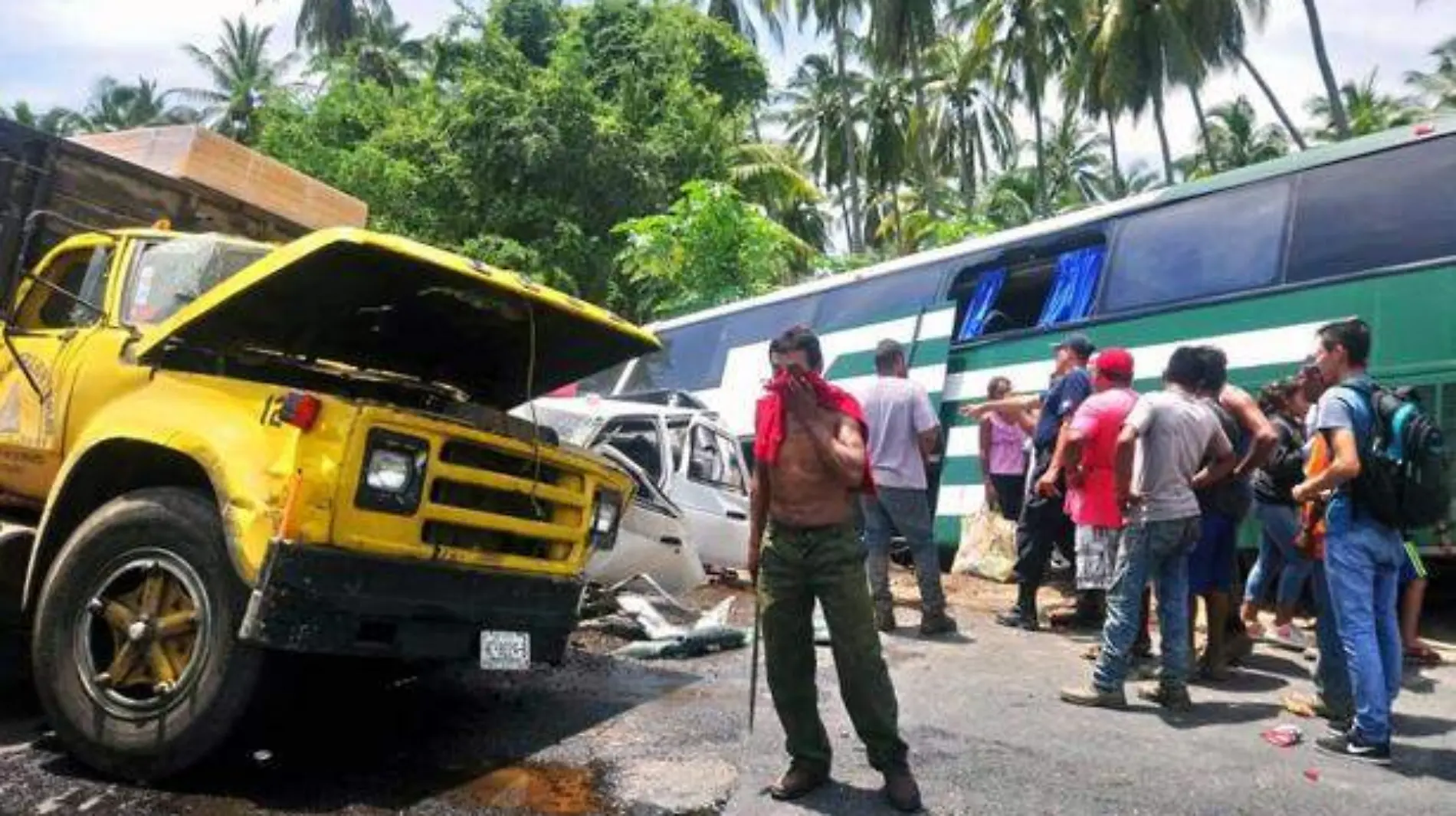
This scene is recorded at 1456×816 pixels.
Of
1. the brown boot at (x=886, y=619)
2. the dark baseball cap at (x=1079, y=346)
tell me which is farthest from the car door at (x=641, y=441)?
the dark baseball cap at (x=1079, y=346)

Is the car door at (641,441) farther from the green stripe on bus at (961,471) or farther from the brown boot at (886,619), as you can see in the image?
the green stripe on bus at (961,471)

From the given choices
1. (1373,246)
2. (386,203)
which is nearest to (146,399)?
(1373,246)

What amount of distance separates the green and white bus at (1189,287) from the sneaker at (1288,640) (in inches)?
40.2

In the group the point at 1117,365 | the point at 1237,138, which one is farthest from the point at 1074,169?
the point at 1117,365

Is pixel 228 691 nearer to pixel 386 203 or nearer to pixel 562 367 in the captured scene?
pixel 562 367

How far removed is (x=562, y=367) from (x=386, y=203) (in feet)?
55.2

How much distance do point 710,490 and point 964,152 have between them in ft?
95.7

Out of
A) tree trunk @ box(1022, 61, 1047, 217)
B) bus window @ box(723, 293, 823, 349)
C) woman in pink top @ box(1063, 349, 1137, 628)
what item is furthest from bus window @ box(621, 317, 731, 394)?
tree trunk @ box(1022, 61, 1047, 217)

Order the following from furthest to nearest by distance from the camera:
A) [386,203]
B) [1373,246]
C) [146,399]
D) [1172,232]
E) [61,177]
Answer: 1. [386,203]
2. [1172,232]
3. [1373,246]
4. [61,177]
5. [146,399]

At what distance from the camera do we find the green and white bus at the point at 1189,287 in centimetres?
749

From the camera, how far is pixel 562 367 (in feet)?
18.9

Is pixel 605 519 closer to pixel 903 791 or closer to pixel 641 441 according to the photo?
pixel 903 791

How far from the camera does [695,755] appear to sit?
4656mm

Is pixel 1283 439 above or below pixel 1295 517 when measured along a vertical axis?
above
